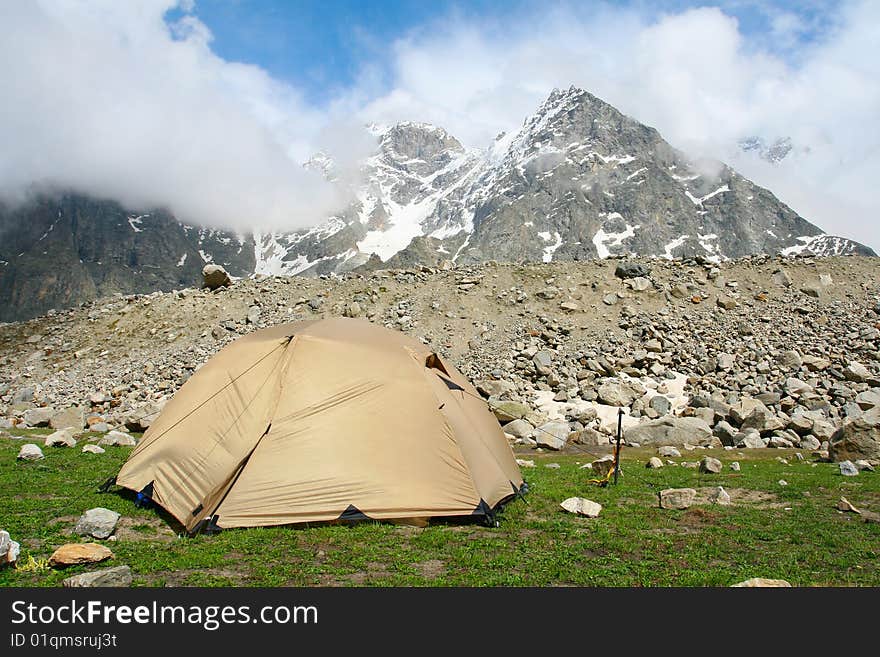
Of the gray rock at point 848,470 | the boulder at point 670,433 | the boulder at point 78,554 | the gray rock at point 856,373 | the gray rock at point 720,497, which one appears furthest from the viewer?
the gray rock at point 856,373

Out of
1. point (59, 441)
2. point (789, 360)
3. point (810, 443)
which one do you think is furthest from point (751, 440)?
point (59, 441)

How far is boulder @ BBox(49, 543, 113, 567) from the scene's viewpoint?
820cm

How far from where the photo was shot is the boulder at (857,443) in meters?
18.9

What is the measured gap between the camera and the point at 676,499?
43.0ft

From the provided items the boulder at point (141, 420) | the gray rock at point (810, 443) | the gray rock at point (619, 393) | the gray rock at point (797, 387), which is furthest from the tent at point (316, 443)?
the gray rock at point (797, 387)

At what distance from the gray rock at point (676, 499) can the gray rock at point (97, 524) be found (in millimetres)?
11467

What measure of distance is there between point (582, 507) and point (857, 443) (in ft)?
43.4

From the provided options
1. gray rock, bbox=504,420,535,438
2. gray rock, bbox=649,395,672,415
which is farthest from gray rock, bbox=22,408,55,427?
gray rock, bbox=649,395,672,415

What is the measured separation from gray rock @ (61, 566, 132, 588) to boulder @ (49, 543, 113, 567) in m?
0.80

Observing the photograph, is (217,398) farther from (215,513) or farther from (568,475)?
(568,475)

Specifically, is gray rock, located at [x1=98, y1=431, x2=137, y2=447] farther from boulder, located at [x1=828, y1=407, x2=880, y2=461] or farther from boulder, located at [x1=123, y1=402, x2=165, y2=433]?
boulder, located at [x1=828, y1=407, x2=880, y2=461]

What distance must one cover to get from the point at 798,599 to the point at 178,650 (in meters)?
7.77

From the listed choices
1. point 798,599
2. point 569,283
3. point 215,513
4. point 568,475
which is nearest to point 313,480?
point 215,513

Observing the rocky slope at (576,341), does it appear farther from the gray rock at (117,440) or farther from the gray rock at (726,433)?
the gray rock at (117,440)
